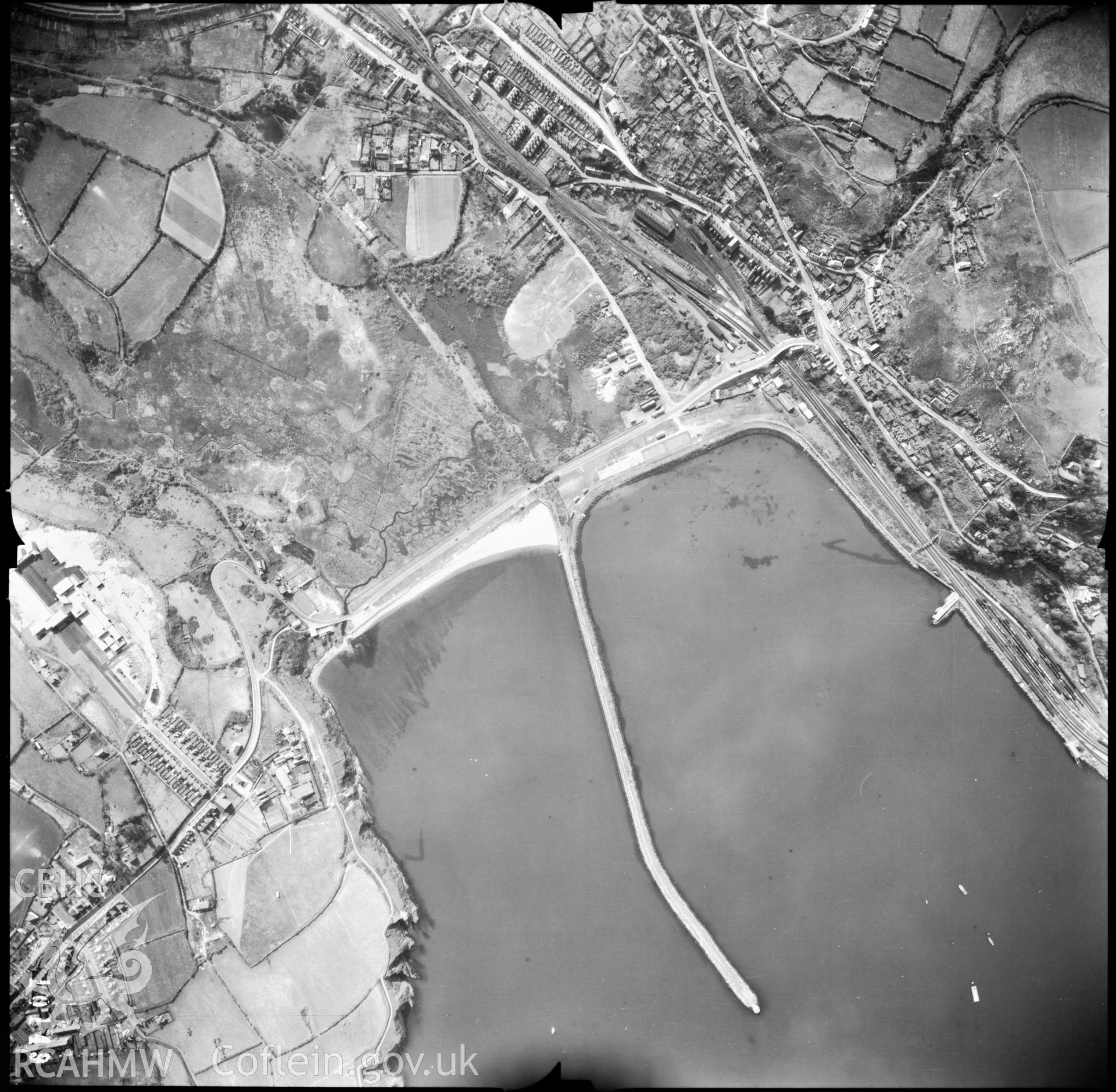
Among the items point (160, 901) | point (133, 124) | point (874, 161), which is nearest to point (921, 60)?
point (874, 161)

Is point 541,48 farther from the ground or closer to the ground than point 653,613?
farther from the ground

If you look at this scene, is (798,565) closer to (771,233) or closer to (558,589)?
(558,589)

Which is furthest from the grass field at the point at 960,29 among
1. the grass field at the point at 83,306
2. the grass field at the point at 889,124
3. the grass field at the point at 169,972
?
the grass field at the point at 169,972

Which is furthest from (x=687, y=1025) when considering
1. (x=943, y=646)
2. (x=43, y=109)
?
(x=43, y=109)

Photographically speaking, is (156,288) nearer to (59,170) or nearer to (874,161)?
(59,170)

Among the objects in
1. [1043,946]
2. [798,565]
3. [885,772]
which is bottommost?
[1043,946]

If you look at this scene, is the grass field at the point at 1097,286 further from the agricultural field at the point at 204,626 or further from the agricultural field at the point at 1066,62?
the agricultural field at the point at 204,626
